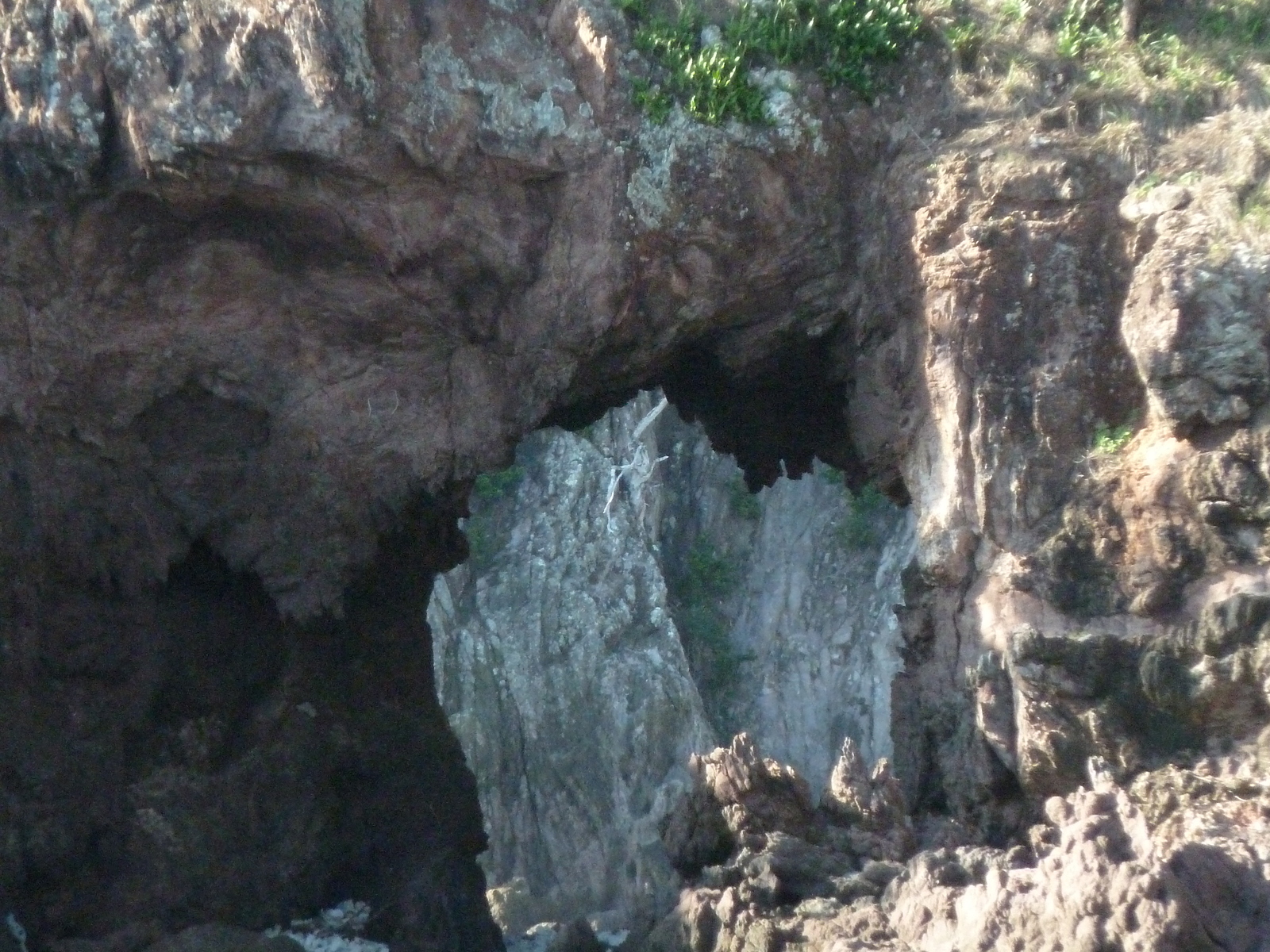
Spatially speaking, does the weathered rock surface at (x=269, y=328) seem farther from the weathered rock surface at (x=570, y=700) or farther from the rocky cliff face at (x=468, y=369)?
the weathered rock surface at (x=570, y=700)

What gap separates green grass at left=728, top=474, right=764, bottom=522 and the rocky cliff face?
45.5 feet

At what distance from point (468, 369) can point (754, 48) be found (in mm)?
2815

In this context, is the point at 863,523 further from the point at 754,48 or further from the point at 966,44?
the point at 754,48

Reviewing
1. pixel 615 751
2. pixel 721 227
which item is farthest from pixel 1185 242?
pixel 615 751

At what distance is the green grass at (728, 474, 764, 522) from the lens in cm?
2467

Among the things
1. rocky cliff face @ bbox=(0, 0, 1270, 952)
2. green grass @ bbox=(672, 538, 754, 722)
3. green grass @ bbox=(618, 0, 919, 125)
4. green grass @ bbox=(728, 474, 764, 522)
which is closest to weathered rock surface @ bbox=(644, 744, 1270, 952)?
rocky cliff face @ bbox=(0, 0, 1270, 952)

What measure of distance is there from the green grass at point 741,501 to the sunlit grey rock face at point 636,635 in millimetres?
30

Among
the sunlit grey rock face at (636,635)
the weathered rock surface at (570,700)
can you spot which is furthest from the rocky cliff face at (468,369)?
the sunlit grey rock face at (636,635)

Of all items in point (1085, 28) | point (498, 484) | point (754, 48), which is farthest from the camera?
point (498, 484)

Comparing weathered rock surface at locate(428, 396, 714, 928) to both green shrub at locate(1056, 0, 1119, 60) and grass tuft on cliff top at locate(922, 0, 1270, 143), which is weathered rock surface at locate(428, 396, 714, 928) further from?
green shrub at locate(1056, 0, 1119, 60)

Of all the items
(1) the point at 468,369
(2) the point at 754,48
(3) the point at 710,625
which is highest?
(2) the point at 754,48

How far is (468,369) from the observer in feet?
32.3

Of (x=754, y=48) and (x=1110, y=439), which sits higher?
(x=754, y=48)

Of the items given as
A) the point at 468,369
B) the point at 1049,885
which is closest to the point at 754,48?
the point at 468,369
